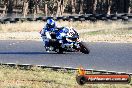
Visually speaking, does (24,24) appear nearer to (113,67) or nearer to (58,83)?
(113,67)

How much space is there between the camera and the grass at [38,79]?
1119cm

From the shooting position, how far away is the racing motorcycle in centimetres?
1595

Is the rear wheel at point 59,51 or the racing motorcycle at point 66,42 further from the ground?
the racing motorcycle at point 66,42

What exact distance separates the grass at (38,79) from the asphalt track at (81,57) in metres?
1.72

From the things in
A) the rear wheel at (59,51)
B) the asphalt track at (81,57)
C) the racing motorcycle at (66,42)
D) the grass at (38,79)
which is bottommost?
the asphalt track at (81,57)

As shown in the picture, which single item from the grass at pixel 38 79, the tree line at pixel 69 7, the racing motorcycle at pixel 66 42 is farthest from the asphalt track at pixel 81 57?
the tree line at pixel 69 7

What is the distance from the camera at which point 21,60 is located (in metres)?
17.1

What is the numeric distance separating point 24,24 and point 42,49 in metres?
17.4

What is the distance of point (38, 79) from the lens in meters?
12.3

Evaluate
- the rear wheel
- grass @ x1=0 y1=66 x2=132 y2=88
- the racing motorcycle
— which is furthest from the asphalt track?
grass @ x1=0 y1=66 x2=132 y2=88

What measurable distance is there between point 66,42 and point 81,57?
131 cm

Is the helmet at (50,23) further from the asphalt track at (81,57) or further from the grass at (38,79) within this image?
the grass at (38,79)

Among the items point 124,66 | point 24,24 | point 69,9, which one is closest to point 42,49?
point 124,66

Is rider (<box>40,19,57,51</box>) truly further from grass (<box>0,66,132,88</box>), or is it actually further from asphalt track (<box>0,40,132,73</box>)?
grass (<box>0,66,132,88</box>)
